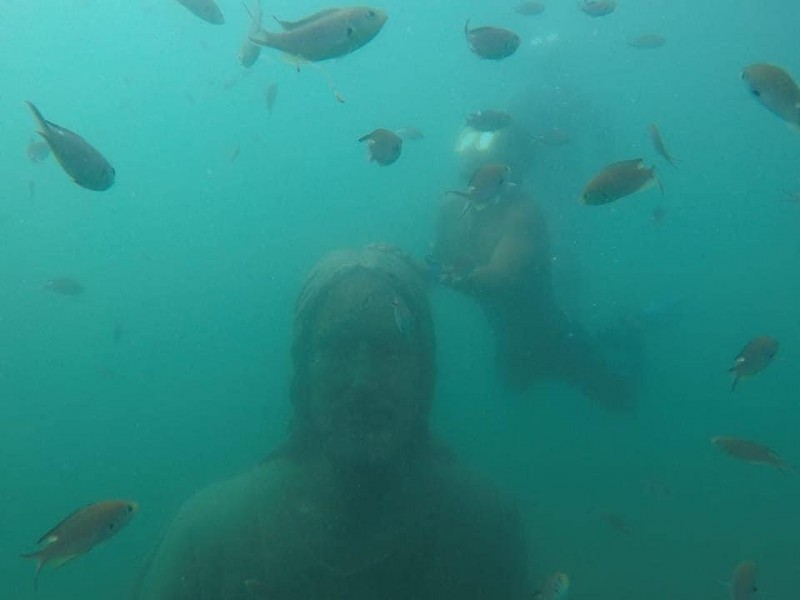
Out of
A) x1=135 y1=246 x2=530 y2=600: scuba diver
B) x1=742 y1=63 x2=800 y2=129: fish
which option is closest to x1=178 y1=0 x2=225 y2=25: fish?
x1=135 y1=246 x2=530 y2=600: scuba diver

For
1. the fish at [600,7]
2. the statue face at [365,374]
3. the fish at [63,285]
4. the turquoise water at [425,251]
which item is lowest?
the turquoise water at [425,251]

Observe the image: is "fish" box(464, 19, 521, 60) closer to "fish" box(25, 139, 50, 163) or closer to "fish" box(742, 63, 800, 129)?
"fish" box(742, 63, 800, 129)

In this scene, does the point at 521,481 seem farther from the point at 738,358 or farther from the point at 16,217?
the point at 16,217

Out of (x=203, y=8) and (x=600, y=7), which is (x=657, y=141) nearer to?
(x=600, y=7)

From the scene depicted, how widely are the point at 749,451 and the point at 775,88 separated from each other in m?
3.09

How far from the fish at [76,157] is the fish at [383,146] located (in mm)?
2337

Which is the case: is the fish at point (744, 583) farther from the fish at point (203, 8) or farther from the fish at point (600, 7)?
the fish at point (203, 8)

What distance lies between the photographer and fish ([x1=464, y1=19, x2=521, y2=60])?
6.04 meters

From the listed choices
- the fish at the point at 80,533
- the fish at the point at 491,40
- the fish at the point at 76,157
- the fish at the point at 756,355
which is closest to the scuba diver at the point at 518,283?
the fish at the point at 491,40

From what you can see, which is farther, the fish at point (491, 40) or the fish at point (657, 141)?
the fish at point (657, 141)

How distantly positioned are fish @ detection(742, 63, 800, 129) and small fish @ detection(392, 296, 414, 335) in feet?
10.2

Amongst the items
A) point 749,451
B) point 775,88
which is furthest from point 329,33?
point 749,451

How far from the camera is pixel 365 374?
527 cm

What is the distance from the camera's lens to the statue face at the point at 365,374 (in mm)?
5230
